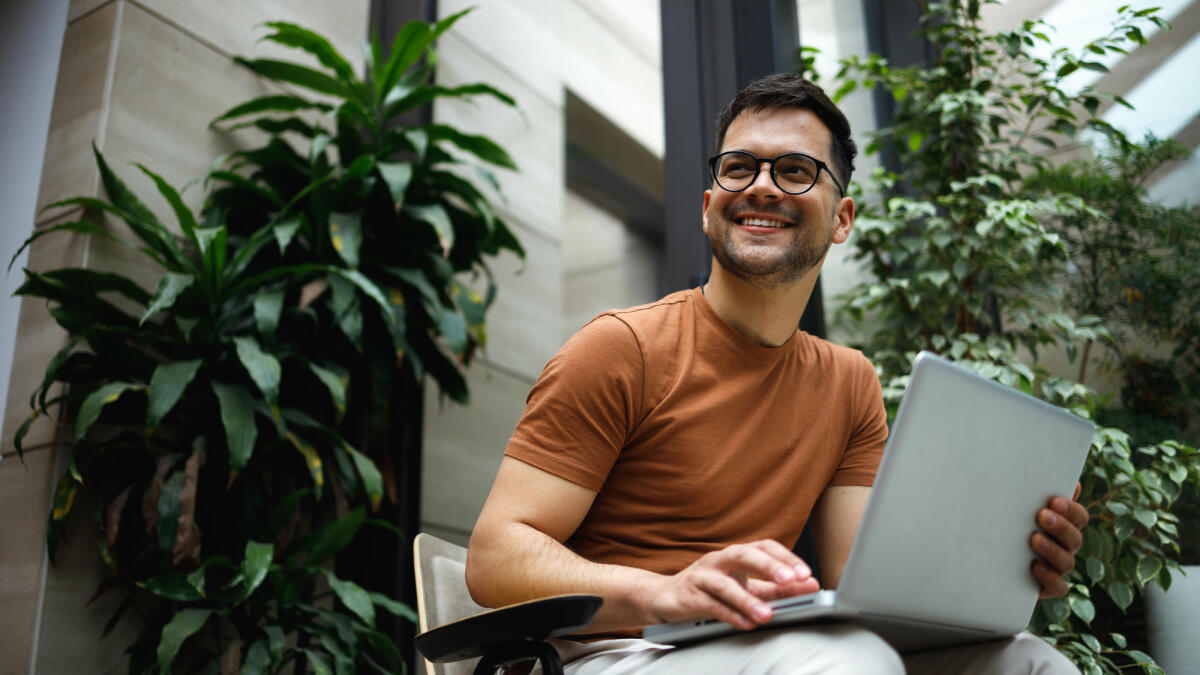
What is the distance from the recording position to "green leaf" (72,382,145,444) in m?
2.01

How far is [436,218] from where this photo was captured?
8.64ft

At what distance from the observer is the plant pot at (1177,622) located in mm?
1754

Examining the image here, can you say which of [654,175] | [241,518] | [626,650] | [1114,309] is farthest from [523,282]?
[626,650]

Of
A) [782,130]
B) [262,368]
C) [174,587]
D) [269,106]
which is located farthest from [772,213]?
[269,106]

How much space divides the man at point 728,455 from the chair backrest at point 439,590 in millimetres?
146

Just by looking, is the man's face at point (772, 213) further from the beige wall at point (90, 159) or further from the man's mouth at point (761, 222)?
the beige wall at point (90, 159)

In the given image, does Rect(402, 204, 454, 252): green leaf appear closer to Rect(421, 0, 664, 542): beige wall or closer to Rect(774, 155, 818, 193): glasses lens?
Rect(421, 0, 664, 542): beige wall

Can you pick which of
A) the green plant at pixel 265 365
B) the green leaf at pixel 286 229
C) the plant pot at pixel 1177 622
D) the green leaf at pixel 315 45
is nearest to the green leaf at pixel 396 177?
the green plant at pixel 265 365

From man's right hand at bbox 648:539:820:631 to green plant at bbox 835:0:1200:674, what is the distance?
1.19m

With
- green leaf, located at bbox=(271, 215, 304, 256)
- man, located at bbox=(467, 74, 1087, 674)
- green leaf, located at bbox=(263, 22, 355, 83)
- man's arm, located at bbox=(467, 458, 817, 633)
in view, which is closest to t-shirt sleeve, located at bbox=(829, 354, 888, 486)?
man, located at bbox=(467, 74, 1087, 674)

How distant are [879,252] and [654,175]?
7.98 ft

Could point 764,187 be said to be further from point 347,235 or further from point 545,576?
point 347,235

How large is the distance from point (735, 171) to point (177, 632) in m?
1.50

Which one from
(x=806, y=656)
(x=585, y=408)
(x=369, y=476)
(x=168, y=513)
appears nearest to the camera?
(x=806, y=656)
